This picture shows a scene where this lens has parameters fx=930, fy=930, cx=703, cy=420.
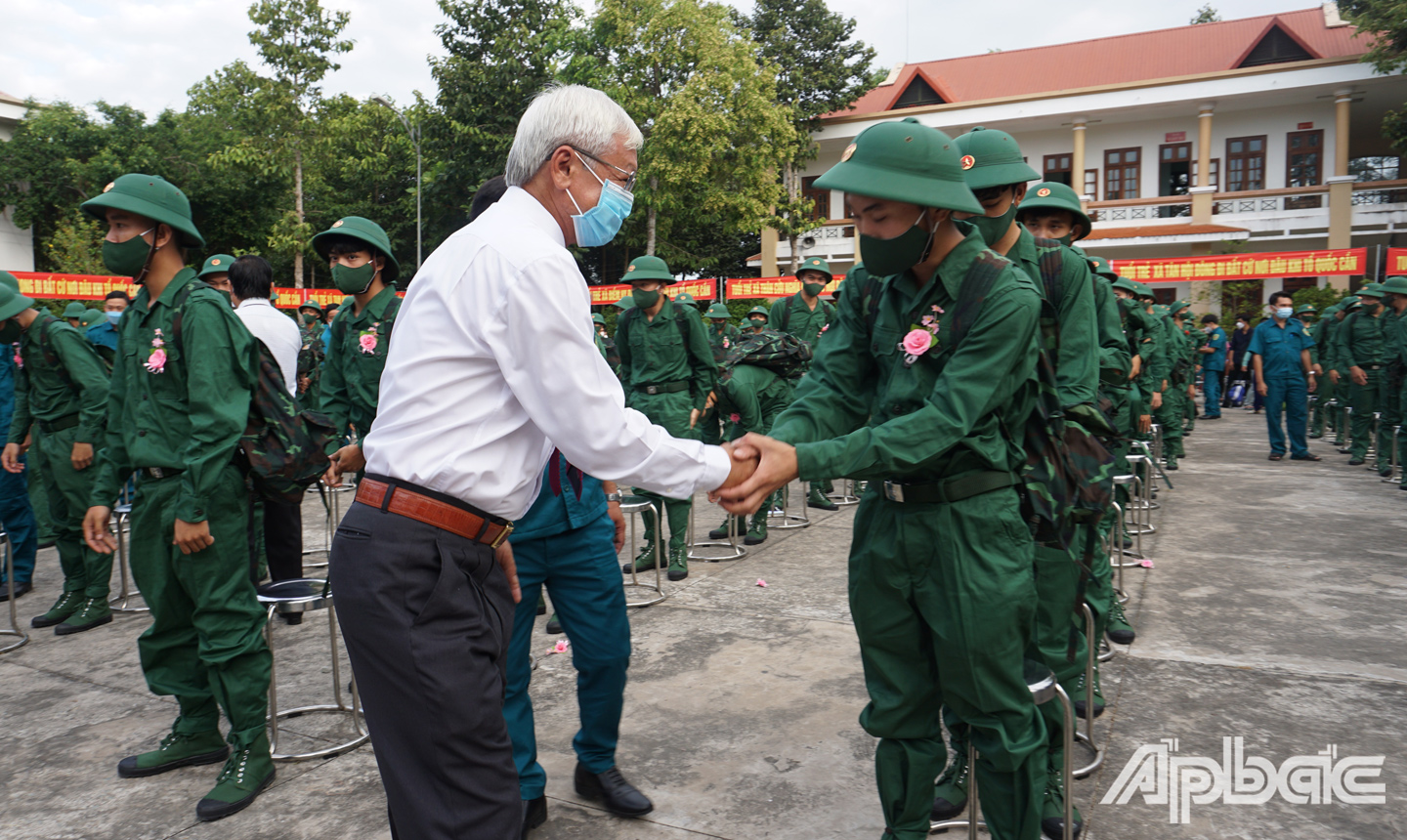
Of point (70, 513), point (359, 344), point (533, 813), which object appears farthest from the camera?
point (70, 513)

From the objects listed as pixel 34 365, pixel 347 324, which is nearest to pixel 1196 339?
pixel 347 324

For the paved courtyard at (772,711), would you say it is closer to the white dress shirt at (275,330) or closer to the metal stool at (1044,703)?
the metal stool at (1044,703)

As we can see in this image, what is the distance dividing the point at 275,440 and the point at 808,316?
6438mm

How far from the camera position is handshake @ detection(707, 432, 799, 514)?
7.91 ft

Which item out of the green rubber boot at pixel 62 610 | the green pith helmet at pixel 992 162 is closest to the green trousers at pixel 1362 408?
the green pith helmet at pixel 992 162

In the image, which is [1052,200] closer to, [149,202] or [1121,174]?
[149,202]

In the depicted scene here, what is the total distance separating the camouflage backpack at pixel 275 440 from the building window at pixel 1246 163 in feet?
108

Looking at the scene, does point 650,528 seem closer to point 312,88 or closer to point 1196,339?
point 1196,339

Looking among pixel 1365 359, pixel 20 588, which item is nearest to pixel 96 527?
pixel 20 588

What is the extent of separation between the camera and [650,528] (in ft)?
23.2

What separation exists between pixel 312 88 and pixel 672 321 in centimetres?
2931

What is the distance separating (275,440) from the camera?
3715 mm

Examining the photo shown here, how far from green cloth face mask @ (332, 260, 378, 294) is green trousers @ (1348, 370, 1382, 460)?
12224 mm

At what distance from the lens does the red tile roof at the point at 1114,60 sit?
30469 millimetres
